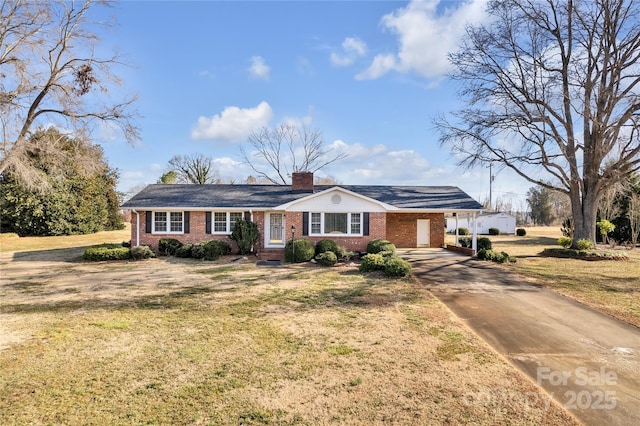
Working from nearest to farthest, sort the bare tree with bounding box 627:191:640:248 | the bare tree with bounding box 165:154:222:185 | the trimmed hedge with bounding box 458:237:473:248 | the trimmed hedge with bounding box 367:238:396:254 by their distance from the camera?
1. the trimmed hedge with bounding box 367:238:396:254
2. the trimmed hedge with bounding box 458:237:473:248
3. the bare tree with bounding box 627:191:640:248
4. the bare tree with bounding box 165:154:222:185

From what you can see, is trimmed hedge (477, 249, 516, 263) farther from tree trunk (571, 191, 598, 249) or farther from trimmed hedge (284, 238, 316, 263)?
trimmed hedge (284, 238, 316, 263)

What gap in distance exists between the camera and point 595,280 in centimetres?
1276

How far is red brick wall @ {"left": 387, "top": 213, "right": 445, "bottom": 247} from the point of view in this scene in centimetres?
2183

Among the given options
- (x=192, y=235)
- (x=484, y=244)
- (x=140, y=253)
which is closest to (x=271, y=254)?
(x=192, y=235)

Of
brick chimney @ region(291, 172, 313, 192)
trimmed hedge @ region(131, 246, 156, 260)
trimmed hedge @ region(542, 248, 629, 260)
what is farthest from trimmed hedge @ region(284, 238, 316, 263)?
trimmed hedge @ region(542, 248, 629, 260)

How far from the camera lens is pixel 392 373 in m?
5.23

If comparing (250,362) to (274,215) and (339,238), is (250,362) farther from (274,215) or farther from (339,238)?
(274,215)

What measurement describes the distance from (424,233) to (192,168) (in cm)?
3288

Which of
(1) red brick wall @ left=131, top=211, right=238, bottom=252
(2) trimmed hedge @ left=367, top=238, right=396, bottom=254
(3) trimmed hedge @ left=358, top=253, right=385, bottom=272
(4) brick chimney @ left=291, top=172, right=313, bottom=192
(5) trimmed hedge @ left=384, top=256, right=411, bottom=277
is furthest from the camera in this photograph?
(4) brick chimney @ left=291, top=172, right=313, bottom=192

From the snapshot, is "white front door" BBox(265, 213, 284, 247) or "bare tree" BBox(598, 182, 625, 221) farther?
"bare tree" BBox(598, 182, 625, 221)

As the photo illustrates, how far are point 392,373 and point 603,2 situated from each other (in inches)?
927

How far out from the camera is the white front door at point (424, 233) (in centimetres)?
2202

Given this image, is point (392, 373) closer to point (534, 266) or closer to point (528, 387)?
point (528, 387)

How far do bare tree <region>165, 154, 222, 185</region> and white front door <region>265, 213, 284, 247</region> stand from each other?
2729cm
